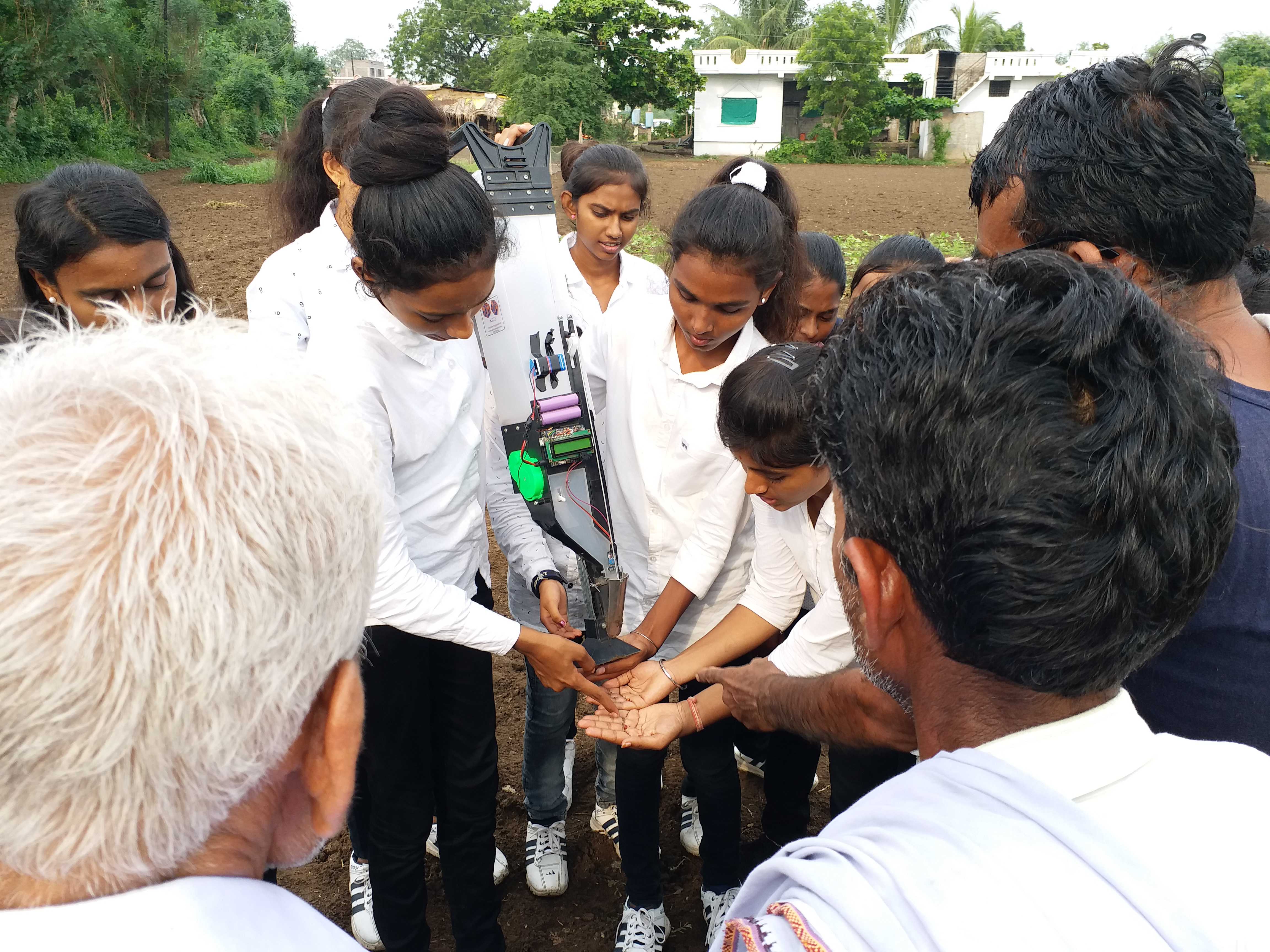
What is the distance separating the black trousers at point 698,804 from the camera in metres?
2.34

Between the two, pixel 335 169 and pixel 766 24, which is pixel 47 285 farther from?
pixel 766 24

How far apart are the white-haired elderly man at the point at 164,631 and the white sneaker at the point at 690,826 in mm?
2171

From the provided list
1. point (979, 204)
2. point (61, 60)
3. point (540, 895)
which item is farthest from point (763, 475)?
point (61, 60)

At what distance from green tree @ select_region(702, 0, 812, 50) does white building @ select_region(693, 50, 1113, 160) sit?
17.3ft

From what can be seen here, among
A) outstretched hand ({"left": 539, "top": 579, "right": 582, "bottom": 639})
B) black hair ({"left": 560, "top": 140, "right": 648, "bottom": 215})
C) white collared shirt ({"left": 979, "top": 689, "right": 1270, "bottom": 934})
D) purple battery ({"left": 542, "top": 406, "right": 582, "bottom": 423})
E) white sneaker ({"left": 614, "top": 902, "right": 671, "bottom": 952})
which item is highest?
black hair ({"left": 560, "top": 140, "right": 648, "bottom": 215})

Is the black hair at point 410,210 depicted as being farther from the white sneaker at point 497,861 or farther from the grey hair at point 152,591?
the white sneaker at point 497,861

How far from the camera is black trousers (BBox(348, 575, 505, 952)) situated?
2.05 meters

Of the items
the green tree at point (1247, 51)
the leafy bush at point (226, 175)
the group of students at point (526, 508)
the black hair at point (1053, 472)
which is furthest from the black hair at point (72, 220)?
the green tree at point (1247, 51)

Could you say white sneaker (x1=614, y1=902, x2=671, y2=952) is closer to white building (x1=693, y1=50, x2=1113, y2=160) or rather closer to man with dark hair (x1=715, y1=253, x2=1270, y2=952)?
man with dark hair (x1=715, y1=253, x2=1270, y2=952)

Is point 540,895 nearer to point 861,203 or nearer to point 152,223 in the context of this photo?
point 152,223

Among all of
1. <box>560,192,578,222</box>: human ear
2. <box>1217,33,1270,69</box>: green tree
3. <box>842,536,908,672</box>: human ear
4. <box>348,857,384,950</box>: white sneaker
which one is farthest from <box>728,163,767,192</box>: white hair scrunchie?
<box>1217,33,1270,69</box>: green tree

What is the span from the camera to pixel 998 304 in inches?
37.6

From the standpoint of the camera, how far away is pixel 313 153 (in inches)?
118

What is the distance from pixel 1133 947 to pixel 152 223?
2.64 meters
